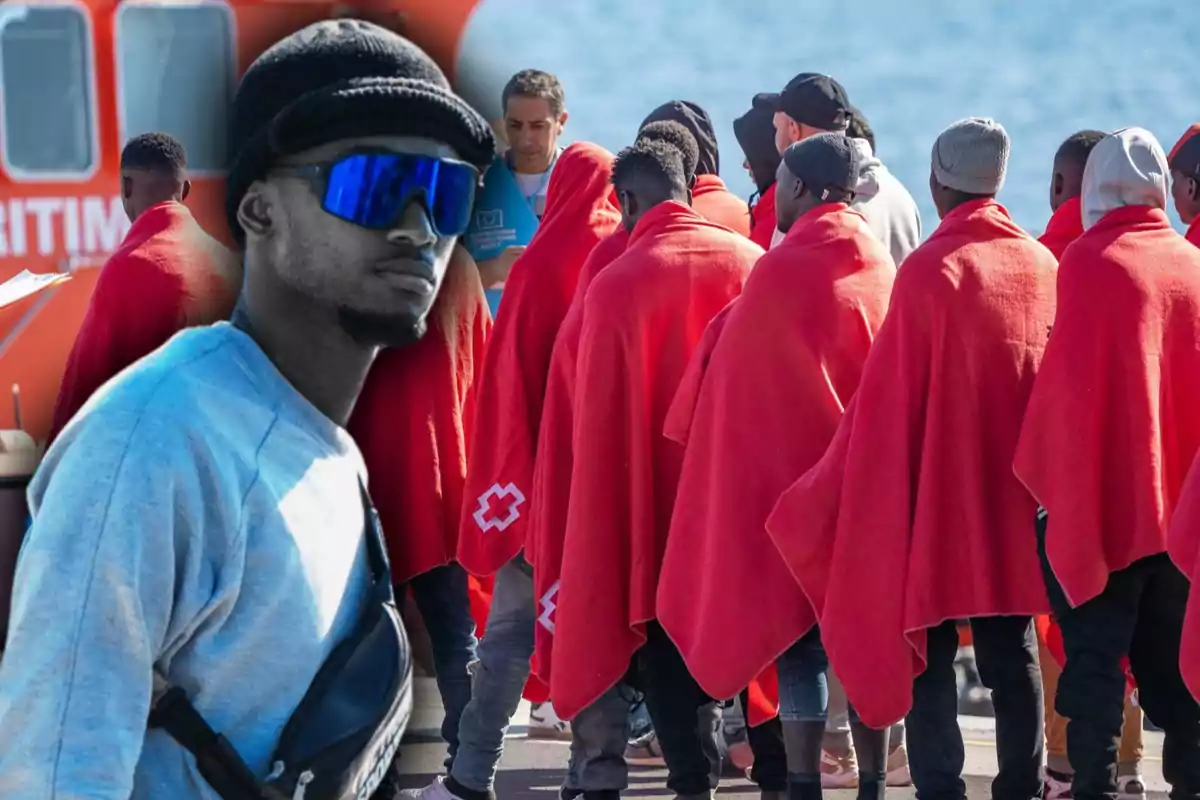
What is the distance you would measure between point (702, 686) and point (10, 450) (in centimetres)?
247

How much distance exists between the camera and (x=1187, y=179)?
4812 millimetres

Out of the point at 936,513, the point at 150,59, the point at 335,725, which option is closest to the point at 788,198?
the point at 936,513

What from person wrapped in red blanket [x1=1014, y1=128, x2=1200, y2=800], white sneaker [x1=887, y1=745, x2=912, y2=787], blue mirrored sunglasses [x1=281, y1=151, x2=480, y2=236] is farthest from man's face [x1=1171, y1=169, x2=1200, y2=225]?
blue mirrored sunglasses [x1=281, y1=151, x2=480, y2=236]

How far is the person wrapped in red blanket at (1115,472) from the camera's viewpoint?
4020mm

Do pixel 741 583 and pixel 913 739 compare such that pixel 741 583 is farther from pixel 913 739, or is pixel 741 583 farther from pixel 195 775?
pixel 195 775

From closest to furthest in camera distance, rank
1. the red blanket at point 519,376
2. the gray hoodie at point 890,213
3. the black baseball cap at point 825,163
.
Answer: the black baseball cap at point 825,163 → the red blanket at point 519,376 → the gray hoodie at point 890,213

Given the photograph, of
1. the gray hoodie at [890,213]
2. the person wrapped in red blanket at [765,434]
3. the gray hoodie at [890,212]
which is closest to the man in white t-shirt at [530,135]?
the gray hoodie at [890,213]

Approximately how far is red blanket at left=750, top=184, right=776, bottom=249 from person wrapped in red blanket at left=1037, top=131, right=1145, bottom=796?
736mm

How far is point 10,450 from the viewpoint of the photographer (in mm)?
2006

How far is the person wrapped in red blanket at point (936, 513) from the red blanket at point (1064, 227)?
0.77 meters

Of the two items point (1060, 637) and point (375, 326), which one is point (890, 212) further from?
point (375, 326)

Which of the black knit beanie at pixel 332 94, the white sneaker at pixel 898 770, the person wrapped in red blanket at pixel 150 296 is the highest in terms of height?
the black knit beanie at pixel 332 94

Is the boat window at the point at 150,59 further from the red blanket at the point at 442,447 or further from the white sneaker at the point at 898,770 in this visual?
the white sneaker at the point at 898,770

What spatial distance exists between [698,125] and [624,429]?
1.44 m
